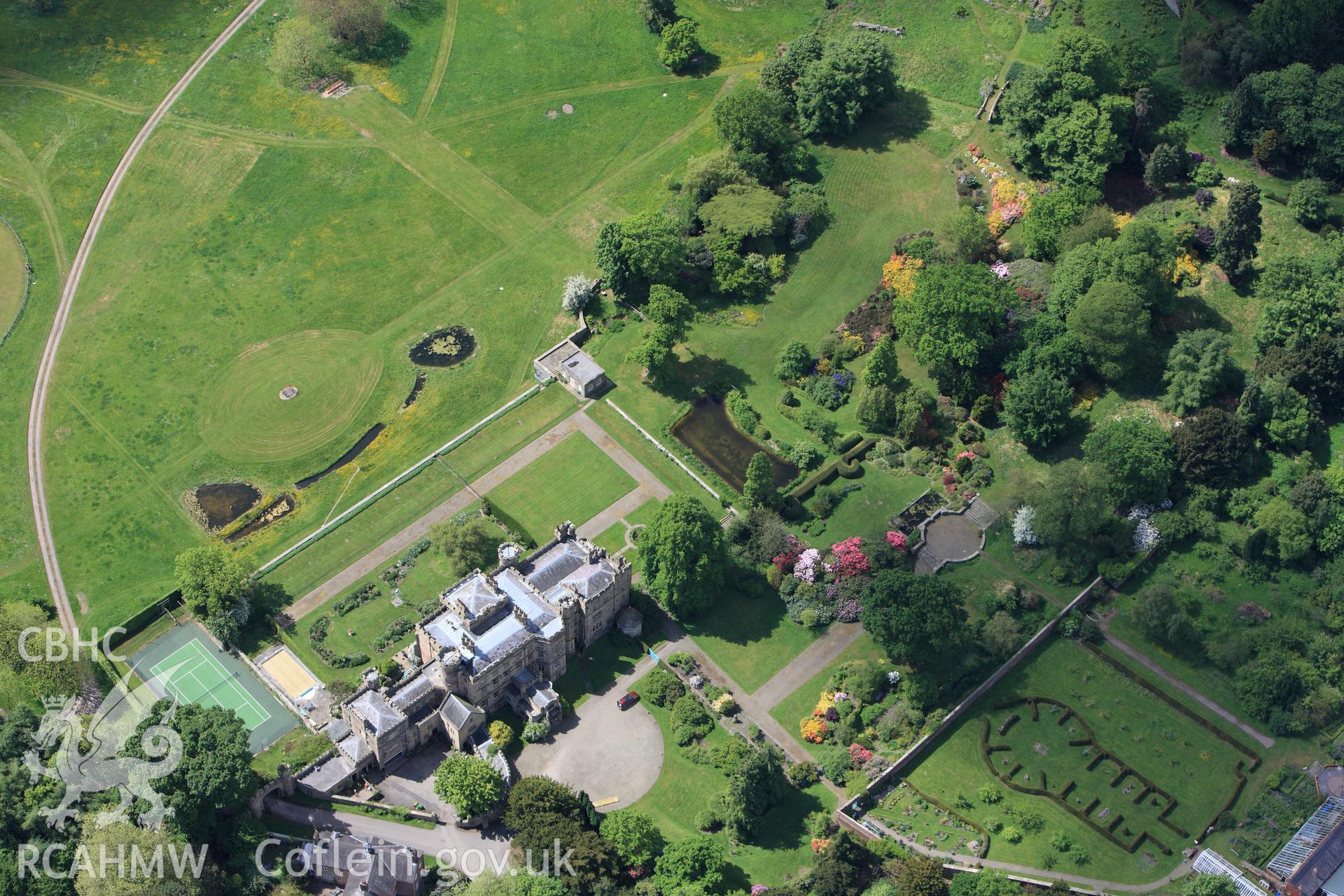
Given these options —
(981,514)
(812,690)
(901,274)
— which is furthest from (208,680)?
(901,274)

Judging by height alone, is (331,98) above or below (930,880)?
above

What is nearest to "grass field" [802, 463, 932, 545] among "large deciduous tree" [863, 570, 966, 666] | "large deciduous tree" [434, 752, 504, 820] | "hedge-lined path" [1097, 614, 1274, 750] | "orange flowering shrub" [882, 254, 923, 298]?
"large deciduous tree" [863, 570, 966, 666]

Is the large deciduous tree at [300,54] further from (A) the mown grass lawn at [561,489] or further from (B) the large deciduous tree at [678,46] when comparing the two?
(A) the mown grass lawn at [561,489]

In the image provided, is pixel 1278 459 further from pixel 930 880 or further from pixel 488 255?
pixel 488 255

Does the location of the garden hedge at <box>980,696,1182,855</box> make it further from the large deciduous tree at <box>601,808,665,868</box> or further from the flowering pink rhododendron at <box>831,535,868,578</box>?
the large deciduous tree at <box>601,808,665,868</box>

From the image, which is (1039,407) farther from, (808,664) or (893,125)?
(893,125)

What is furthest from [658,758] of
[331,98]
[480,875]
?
[331,98]
